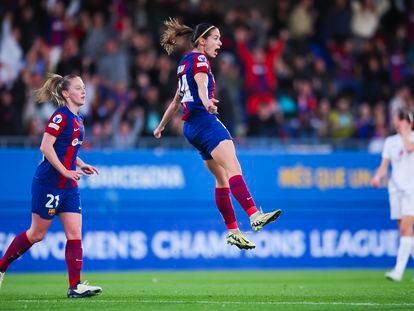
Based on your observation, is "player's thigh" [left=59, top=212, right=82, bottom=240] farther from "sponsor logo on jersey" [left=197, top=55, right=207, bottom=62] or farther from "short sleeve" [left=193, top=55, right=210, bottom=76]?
"sponsor logo on jersey" [left=197, top=55, right=207, bottom=62]

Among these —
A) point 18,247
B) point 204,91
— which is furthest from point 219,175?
point 18,247

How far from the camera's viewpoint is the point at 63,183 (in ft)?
35.0

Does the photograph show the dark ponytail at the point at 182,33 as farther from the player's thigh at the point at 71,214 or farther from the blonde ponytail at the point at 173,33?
the player's thigh at the point at 71,214

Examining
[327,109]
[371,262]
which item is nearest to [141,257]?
[371,262]

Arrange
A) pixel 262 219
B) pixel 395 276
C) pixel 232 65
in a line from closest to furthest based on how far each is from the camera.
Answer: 1. pixel 262 219
2. pixel 395 276
3. pixel 232 65

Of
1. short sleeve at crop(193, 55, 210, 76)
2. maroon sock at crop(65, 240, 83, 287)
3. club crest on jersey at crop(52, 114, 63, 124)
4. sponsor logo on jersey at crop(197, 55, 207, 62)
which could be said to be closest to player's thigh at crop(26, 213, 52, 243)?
maroon sock at crop(65, 240, 83, 287)

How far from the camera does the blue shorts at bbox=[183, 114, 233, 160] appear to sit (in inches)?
432

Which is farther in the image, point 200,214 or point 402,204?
point 200,214

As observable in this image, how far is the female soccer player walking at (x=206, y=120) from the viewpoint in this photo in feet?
35.7

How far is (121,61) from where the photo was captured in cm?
2014

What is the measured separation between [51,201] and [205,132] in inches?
76.8

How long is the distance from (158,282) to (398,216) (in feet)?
12.8

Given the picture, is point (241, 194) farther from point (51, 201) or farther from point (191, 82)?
point (51, 201)

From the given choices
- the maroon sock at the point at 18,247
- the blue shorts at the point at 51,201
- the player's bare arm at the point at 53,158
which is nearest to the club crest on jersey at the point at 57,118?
the player's bare arm at the point at 53,158
